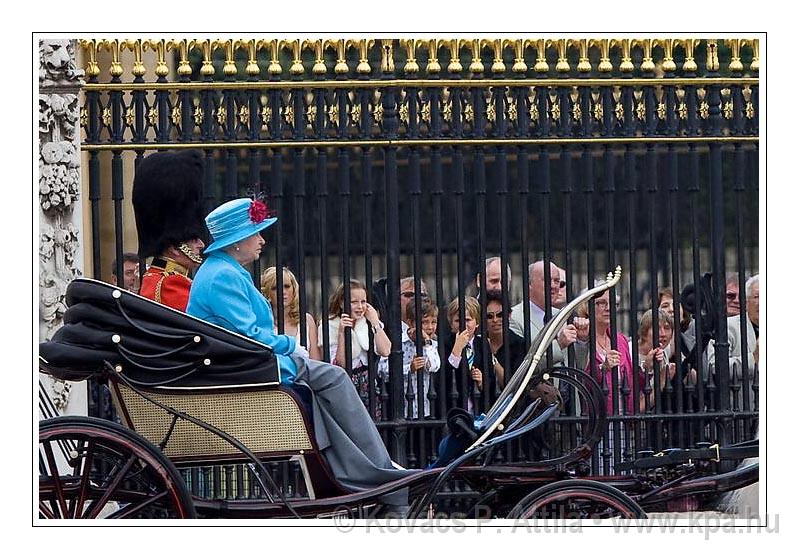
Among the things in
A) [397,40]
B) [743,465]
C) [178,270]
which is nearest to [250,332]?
[178,270]

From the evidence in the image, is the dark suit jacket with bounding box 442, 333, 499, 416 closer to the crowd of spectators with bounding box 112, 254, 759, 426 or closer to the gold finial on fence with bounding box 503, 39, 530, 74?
the crowd of spectators with bounding box 112, 254, 759, 426

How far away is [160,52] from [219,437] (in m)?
2.10

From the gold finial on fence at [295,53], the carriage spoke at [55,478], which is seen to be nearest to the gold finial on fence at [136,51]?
the gold finial on fence at [295,53]

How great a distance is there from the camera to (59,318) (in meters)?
8.08

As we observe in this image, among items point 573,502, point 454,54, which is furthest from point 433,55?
point 573,502

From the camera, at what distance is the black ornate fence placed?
26.3 feet

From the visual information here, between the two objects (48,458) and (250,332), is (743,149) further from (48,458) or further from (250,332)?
(48,458)

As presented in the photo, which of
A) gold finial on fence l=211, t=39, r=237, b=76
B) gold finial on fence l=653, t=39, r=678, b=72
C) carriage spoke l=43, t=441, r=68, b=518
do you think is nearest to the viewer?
carriage spoke l=43, t=441, r=68, b=518

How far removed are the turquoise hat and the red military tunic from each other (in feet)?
0.63

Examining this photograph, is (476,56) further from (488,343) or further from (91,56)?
(91,56)

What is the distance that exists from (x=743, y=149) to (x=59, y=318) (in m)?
3.72

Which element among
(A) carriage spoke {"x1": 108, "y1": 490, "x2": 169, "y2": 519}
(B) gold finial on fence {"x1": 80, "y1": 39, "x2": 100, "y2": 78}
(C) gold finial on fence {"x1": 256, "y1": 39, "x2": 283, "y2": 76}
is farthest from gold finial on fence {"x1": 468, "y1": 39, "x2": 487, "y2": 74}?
(A) carriage spoke {"x1": 108, "y1": 490, "x2": 169, "y2": 519}

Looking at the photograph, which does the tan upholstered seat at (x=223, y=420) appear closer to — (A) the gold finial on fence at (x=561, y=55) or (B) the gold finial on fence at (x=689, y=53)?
(A) the gold finial on fence at (x=561, y=55)

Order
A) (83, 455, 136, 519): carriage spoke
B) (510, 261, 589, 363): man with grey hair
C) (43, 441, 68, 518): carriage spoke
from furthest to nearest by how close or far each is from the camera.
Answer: (510, 261, 589, 363): man with grey hair
(43, 441, 68, 518): carriage spoke
(83, 455, 136, 519): carriage spoke
